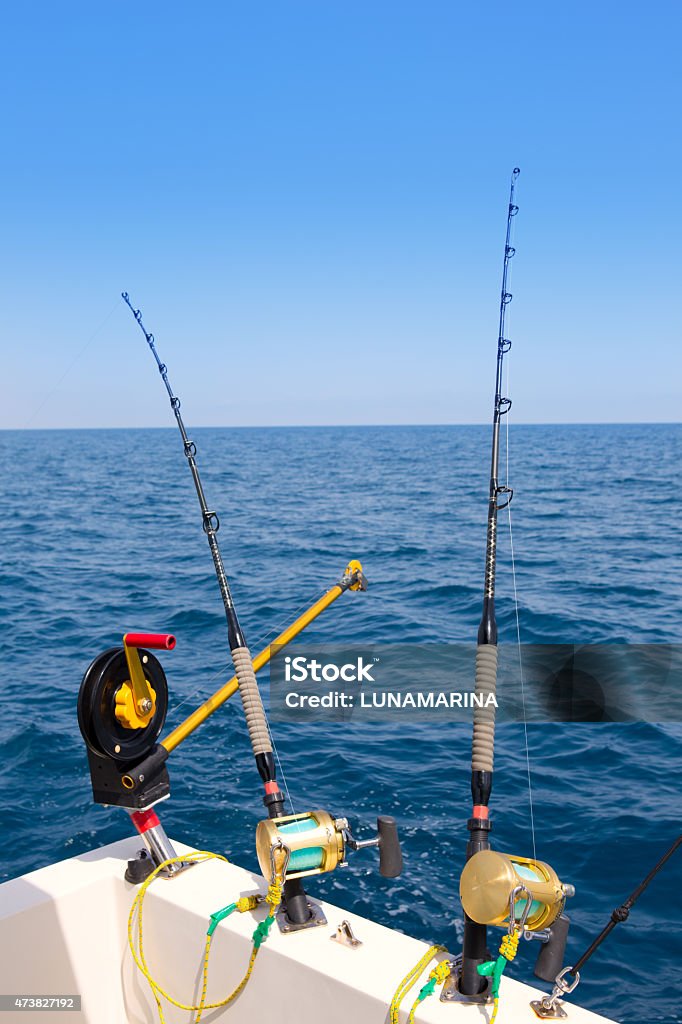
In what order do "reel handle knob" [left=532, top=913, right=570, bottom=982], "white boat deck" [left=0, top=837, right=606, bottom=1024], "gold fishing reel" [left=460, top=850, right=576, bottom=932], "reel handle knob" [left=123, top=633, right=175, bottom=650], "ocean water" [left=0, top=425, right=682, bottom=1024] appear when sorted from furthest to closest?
"ocean water" [left=0, top=425, right=682, bottom=1024] → "reel handle knob" [left=123, top=633, right=175, bottom=650] → "white boat deck" [left=0, top=837, right=606, bottom=1024] → "reel handle knob" [left=532, top=913, right=570, bottom=982] → "gold fishing reel" [left=460, top=850, right=576, bottom=932]

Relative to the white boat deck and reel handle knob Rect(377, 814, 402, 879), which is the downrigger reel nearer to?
reel handle knob Rect(377, 814, 402, 879)

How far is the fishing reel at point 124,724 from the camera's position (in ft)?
12.2

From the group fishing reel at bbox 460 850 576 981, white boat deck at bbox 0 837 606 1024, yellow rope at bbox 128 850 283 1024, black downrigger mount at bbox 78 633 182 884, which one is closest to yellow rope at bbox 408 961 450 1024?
white boat deck at bbox 0 837 606 1024

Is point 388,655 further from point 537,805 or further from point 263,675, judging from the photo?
point 537,805

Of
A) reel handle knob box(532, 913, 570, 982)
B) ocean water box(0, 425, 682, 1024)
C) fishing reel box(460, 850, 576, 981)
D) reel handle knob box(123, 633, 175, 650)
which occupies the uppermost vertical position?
reel handle knob box(123, 633, 175, 650)

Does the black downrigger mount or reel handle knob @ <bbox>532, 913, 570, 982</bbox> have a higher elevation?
the black downrigger mount

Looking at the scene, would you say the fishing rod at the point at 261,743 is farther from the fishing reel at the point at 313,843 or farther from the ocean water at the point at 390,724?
the ocean water at the point at 390,724

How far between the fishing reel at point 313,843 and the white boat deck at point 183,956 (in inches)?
11.3

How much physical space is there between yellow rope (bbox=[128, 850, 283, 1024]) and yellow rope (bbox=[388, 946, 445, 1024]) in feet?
1.88

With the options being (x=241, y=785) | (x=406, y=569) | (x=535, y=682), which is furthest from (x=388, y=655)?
(x=406, y=569)

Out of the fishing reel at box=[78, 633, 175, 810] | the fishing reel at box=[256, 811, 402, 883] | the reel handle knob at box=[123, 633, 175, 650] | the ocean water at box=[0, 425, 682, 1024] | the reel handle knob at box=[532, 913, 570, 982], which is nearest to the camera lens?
the reel handle knob at box=[532, 913, 570, 982]

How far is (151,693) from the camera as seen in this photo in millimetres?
3945

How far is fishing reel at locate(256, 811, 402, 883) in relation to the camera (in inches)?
131

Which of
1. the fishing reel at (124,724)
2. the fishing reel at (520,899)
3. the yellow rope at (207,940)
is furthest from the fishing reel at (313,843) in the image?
the fishing reel at (124,724)
